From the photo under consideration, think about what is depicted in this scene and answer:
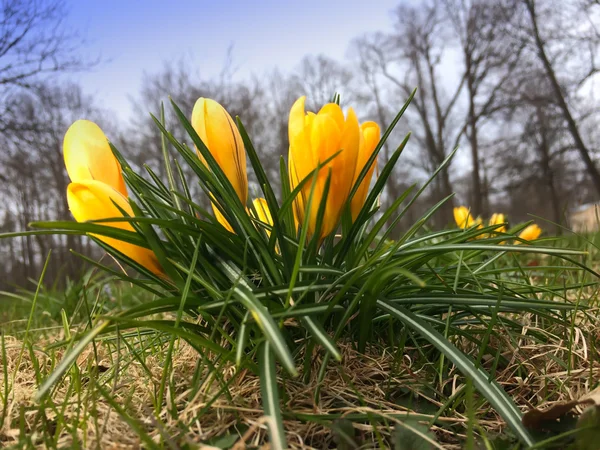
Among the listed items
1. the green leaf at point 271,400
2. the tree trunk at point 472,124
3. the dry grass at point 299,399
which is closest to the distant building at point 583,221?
the dry grass at point 299,399

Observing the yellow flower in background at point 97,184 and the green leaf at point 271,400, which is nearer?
the green leaf at point 271,400

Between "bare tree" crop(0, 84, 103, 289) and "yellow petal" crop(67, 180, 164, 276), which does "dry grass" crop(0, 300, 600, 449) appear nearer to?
"yellow petal" crop(67, 180, 164, 276)

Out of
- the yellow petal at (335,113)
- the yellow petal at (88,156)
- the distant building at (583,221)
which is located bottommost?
the distant building at (583,221)

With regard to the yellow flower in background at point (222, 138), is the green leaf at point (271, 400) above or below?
below

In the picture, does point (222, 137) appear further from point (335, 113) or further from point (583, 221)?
point (583, 221)

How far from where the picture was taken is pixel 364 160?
2.69 ft

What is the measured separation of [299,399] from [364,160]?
47cm

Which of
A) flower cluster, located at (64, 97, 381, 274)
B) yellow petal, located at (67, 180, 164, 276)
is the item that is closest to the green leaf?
flower cluster, located at (64, 97, 381, 274)

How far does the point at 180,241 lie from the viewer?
84 cm

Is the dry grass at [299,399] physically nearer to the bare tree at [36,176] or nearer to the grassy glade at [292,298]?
the grassy glade at [292,298]

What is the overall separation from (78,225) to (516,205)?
25835 mm

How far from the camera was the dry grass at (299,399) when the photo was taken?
644 millimetres

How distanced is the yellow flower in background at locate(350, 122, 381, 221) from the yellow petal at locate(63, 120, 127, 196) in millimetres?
489

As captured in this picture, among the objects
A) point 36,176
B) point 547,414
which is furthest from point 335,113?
point 36,176
